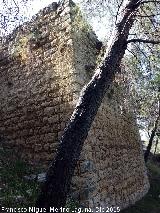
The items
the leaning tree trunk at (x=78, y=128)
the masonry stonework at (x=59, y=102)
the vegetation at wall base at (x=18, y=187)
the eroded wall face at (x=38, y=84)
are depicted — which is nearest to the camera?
the leaning tree trunk at (x=78, y=128)

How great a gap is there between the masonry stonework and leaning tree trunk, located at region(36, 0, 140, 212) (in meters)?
1.60

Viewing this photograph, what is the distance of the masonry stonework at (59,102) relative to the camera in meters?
7.61

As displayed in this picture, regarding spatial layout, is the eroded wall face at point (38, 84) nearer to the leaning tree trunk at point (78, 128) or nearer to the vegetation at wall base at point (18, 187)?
the vegetation at wall base at point (18, 187)

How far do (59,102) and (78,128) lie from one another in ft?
7.53

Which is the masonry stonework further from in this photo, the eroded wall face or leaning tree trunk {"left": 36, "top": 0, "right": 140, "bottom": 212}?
leaning tree trunk {"left": 36, "top": 0, "right": 140, "bottom": 212}

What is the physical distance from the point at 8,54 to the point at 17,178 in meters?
3.80

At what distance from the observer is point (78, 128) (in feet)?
18.5

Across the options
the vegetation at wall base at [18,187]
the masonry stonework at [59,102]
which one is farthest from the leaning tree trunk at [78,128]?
the masonry stonework at [59,102]

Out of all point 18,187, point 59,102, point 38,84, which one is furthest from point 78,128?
point 38,84

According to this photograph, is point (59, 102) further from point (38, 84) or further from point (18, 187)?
point (18, 187)

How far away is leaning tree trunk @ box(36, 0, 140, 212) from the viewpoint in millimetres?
5371

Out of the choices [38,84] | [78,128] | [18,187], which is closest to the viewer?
[78,128]

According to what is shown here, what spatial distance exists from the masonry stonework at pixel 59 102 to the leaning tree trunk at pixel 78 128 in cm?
160

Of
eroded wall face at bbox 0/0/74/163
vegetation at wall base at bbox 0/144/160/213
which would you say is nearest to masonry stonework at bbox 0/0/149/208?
eroded wall face at bbox 0/0/74/163
